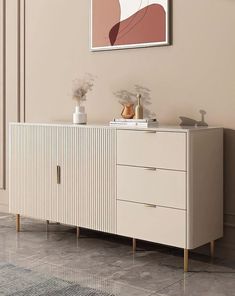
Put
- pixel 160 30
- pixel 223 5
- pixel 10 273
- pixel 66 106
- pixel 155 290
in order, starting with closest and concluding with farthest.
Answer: pixel 155 290
pixel 10 273
pixel 223 5
pixel 160 30
pixel 66 106

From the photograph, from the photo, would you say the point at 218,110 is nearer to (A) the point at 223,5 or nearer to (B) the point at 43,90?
(A) the point at 223,5

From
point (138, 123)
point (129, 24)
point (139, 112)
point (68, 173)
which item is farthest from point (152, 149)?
point (129, 24)

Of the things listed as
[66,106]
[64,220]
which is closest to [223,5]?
[66,106]

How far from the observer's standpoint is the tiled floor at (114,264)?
2.93m

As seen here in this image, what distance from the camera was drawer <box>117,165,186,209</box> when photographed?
3195 mm

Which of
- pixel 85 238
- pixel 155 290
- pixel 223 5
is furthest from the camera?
pixel 85 238

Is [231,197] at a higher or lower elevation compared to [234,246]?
higher

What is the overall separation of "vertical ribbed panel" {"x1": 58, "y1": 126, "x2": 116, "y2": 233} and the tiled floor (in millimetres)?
200

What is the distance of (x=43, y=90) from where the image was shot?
14.8 feet

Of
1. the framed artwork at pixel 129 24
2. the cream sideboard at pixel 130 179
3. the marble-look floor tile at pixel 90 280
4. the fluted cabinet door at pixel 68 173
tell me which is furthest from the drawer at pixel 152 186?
the framed artwork at pixel 129 24

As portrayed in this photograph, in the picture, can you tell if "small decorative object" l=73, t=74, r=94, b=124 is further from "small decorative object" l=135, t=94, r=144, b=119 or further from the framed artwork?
"small decorative object" l=135, t=94, r=144, b=119

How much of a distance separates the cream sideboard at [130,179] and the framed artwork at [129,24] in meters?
0.73

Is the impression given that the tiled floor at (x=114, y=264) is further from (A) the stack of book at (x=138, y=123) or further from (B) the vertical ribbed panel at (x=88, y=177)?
(A) the stack of book at (x=138, y=123)

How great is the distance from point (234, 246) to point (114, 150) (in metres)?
1.00
